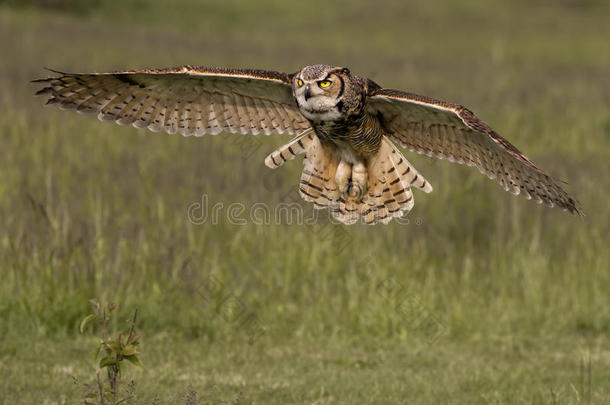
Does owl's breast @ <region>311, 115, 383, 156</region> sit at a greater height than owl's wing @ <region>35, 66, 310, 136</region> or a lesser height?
lesser

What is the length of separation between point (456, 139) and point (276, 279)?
2694 mm

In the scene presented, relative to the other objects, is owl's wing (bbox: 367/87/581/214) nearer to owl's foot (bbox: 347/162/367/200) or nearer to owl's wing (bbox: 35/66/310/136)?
owl's foot (bbox: 347/162/367/200)

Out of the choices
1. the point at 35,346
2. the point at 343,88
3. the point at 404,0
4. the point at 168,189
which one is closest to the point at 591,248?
the point at 168,189

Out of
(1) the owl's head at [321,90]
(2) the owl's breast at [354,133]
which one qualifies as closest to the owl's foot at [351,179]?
(2) the owl's breast at [354,133]

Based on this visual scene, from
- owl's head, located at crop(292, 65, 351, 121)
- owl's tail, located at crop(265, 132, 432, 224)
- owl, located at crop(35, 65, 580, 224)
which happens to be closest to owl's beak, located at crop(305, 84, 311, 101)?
owl's head, located at crop(292, 65, 351, 121)

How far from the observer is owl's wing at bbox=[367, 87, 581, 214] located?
4980 millimetres

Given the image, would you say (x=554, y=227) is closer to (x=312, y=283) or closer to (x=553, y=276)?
(x=553, y=276)

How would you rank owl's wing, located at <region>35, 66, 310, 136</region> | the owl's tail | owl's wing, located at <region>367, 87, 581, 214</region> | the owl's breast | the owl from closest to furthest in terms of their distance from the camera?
owl's wing, located at <region>367, 87, 581, 214</region> < the owl's breast < the owl < owl's wing, located at <region>35, 66, 310, 136</region> < the owl's tail

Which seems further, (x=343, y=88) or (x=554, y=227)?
(x=554, y=227)

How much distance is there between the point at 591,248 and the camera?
872 cm

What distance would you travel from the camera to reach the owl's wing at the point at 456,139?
4980 mm

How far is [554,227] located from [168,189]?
12.7 ft

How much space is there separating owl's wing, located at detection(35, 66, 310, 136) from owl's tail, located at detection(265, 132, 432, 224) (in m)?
0.33

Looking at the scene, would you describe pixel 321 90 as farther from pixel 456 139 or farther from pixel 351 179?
pixel 456 139
